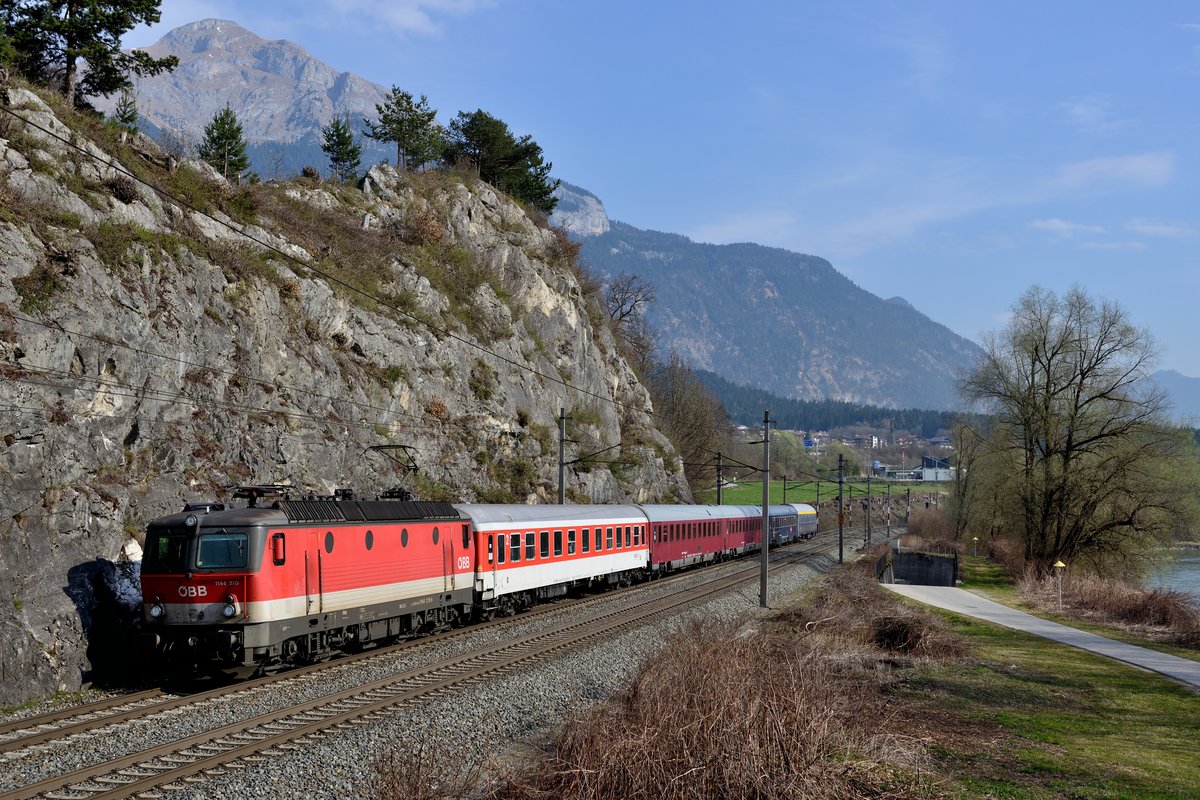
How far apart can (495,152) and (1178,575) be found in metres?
55.8

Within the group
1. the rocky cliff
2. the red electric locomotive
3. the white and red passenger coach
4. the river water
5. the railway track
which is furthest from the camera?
the river water

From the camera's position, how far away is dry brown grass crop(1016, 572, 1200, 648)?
1109 inches

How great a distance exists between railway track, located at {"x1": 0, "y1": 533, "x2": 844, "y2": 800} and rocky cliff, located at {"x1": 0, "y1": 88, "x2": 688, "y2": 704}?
4.14 metres

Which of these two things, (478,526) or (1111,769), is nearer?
(1111,769)

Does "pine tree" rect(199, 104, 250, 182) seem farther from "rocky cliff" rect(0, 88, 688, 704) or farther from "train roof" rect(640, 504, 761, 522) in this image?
"train roof" rect(640, 504, 761, 522)

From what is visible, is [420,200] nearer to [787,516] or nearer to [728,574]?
[728,574]

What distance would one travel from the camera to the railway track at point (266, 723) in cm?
1098

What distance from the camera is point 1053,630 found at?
28.8 metres

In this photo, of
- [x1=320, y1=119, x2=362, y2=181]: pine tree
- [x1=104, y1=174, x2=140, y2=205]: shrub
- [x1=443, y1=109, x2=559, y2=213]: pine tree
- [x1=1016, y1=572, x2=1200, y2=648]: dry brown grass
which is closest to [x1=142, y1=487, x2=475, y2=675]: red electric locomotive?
[x1=104, y1=174, x2=140, y2=205]: shrub

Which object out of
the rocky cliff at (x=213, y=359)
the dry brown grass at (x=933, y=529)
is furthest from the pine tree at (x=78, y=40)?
the dry brown grass at (x=933, y=529)

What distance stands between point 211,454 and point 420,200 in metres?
33.4

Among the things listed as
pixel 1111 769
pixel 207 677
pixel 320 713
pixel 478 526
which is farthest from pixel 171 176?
pixel 1111 769

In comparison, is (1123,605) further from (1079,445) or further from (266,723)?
(266,723)

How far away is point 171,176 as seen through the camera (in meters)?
33.6
